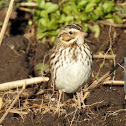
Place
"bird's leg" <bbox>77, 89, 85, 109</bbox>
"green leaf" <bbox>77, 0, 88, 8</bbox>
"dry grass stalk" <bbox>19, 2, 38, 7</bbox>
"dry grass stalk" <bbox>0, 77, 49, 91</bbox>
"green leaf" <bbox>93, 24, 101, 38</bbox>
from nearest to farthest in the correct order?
"bird's leg" <bbox>77, 89, 85, 109</bbox> → "dry grass stalk" <bbox>0, 77, 49, 91</bbox> → "green leaf" <bbox>77, 0, 88, 8</bbox> → "green leaf" <bbox>93, 24, 101, 38</bbox> → "dry grass stalk" <bbox>19, 2, 38, 7</bbox>

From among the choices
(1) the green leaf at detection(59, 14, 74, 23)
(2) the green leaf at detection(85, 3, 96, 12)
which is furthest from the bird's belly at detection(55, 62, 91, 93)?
(2) the green leaf at detection(85, 3, 96, 12)

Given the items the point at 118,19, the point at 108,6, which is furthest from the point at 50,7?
the point at 118,19

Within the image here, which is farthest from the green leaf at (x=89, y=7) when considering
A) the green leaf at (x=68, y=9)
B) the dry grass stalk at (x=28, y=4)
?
the dry grass stalk at (x=28, y=4)

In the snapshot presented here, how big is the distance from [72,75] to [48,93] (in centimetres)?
113

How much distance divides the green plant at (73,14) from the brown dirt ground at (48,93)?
214 millimetres

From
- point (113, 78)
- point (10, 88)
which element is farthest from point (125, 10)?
point (10, 88)

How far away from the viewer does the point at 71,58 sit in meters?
4.85

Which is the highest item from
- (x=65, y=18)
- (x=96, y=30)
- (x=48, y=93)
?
(x=65, y=18)

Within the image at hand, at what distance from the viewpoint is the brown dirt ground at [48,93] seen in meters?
4.88

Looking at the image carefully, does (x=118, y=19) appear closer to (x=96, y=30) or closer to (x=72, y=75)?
(x=96, y=30)

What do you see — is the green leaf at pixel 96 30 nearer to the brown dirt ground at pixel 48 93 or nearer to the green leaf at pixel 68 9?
the brown dirt ground at pixel 48 93

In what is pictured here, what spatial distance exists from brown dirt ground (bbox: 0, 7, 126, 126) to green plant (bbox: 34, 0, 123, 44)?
0.21 meters

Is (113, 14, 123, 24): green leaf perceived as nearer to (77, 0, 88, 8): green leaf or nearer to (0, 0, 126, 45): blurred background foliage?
(0, 0, 126, 45): blurred background foliage

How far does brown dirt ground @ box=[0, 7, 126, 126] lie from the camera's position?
4883 mm
